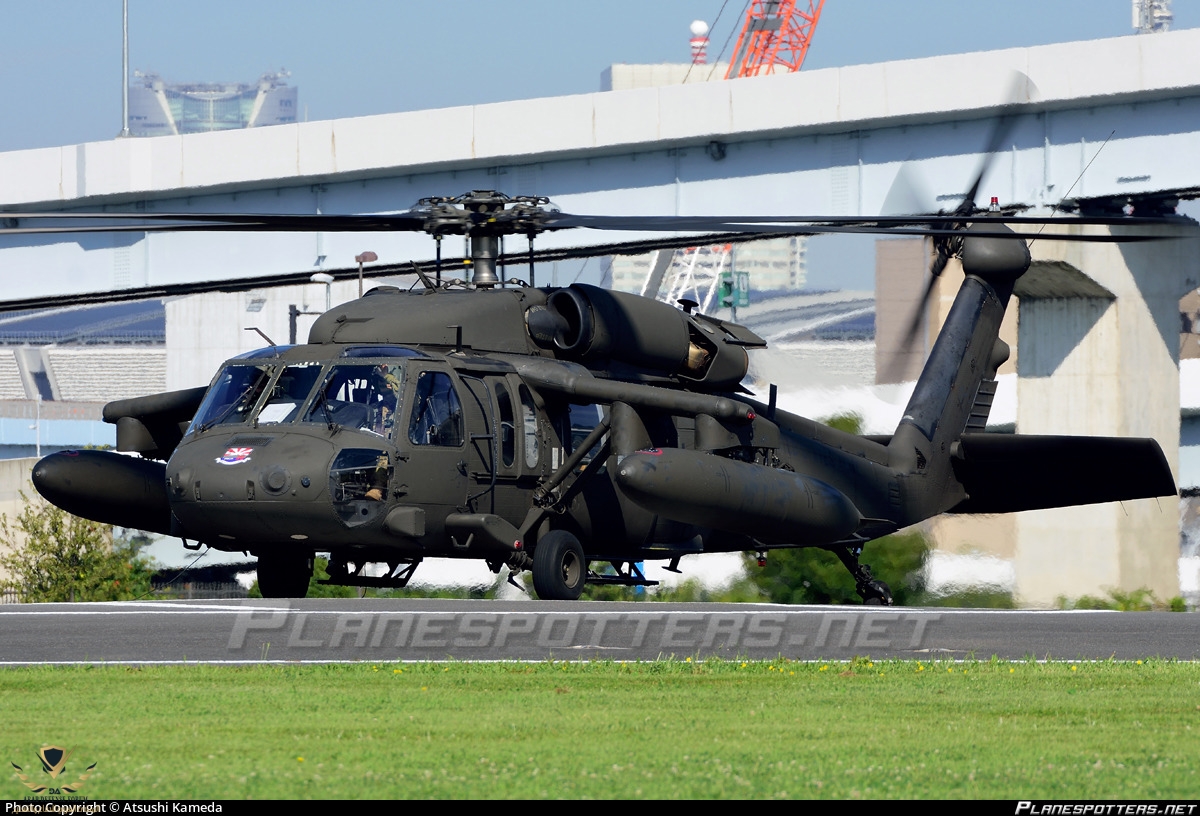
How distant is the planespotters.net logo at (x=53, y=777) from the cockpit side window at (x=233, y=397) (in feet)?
37.0

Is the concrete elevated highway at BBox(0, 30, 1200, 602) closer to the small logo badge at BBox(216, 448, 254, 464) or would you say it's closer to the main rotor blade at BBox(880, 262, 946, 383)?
the main rotor blade at BBox(880, 262, 946, 383)

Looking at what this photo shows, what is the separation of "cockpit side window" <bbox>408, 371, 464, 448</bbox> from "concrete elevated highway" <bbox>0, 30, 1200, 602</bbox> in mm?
13746

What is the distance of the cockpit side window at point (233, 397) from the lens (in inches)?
757

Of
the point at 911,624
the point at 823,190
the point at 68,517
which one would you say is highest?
the point at 823,190

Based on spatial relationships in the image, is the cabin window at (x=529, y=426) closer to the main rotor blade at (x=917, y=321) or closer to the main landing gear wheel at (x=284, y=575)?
the main landing gear wheel at (x=284, y=575)

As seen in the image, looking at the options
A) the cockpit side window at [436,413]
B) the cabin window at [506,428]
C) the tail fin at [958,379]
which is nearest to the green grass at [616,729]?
the cockpit side window at [436,413]

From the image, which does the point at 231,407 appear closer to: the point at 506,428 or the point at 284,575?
the point at 284,575

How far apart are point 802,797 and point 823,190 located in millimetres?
27688

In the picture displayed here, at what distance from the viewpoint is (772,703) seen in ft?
34.7

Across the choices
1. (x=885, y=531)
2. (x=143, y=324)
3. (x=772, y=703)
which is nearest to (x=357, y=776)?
(x=772, y=703)

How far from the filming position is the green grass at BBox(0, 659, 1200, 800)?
7.57 meters

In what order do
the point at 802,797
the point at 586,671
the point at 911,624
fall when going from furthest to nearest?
the point at 911,624
the point at 586,671
the point at 802,797

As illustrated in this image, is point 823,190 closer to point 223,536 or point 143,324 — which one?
point 223,536

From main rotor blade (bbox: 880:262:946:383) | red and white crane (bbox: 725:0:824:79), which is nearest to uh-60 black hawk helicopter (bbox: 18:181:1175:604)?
main rotor blade (bbox: 880:262:946:383)
